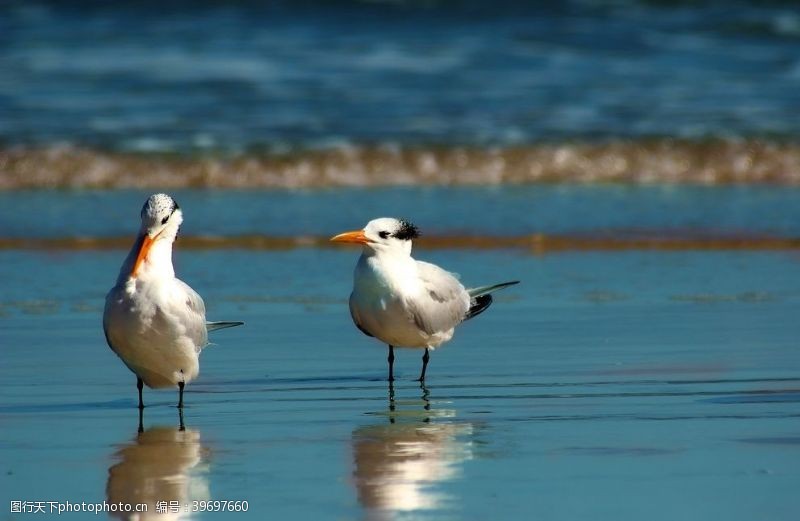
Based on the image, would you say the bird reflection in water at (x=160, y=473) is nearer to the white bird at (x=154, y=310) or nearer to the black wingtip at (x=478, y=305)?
the white bird at (x=154, y=310)

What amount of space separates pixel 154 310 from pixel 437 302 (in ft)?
4.72

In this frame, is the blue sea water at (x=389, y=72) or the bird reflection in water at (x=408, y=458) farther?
the blue sea water at (x=389, y=72)

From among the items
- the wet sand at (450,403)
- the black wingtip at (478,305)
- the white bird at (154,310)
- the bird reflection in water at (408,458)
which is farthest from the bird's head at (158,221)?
the black wingtip at (478,305)

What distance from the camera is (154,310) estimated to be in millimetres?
5047

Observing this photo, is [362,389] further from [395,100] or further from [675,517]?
[395,100]

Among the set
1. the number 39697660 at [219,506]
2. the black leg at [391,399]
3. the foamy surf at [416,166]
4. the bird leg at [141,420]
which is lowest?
the black leg at [391,399]

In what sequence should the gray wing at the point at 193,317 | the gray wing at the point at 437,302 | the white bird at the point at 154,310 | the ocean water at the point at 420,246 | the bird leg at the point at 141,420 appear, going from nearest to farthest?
the ocean water at the point at 420,246 → the bird leg at the point at 141,420 → the white bird at the point at 154,310 → the gray wing at the point at 193,317 → the gray wing at the point at 437,302

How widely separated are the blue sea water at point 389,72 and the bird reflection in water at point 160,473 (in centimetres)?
874

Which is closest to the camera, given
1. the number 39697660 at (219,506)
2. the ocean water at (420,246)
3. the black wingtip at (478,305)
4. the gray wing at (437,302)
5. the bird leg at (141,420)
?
the number 39697660 at (219,506)

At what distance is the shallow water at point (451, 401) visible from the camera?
13.1 feet

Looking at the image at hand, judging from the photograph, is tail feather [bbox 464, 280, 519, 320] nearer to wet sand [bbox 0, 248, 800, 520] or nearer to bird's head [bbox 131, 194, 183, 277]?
wet sand [bbox 0, 248, 800, 520]

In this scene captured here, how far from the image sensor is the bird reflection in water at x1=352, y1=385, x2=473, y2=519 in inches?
152

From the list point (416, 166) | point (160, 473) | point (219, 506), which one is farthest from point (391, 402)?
point (416, 166)

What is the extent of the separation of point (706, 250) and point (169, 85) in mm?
8219
